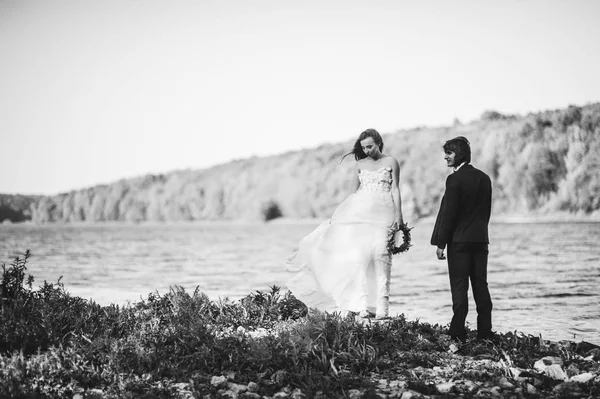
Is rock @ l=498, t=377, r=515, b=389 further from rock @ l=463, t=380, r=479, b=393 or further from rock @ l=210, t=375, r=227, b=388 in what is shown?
rock @ l=210, t=375, r=227, b=388

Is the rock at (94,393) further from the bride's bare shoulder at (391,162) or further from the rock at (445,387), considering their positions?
the bride's bare shoulder at (391,162)

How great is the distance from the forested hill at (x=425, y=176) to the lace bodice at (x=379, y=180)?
108782 millimetres

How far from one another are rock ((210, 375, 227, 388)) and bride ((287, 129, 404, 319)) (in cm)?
335

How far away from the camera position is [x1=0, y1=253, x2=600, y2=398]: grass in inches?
233

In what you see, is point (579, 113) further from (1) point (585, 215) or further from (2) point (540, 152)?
(1) point (585, 215)

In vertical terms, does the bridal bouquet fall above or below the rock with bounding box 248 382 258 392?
above

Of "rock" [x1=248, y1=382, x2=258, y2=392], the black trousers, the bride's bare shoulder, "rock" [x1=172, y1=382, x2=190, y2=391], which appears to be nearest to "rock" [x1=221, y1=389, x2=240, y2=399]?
"rock" [x1=248, y1=382, x2=258, y2=392]

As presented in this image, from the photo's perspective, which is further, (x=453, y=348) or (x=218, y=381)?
(x=453, y=348)

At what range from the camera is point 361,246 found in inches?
367

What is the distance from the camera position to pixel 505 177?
385 ft

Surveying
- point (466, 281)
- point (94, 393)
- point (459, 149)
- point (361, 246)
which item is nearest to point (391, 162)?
point (361, 246)

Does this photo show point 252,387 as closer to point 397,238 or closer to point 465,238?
point 465,238

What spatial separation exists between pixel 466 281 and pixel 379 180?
2.19 meters

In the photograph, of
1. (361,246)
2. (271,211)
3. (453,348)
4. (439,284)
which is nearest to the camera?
(453,348)
